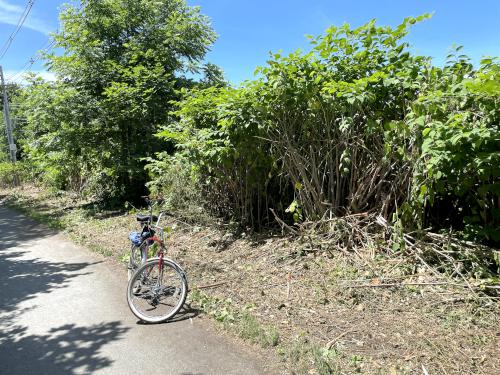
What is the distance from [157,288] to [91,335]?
34.5 inches

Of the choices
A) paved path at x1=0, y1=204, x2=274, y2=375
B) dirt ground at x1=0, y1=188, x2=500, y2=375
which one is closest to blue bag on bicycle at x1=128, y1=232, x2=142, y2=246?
paved path at x1=0, y1=204, x2=274, y2=375

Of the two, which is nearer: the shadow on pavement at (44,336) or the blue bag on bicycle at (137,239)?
the shadow on pavement at (44,336)

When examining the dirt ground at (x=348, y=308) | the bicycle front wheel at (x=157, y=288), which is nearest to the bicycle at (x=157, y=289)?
the bicycle front wheel at (x=157, y=288)

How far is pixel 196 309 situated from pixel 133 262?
1.33m

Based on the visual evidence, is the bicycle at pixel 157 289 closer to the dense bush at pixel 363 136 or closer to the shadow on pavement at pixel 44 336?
the shadow on pavement at pixel 44 336

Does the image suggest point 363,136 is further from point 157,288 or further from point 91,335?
point 91,335

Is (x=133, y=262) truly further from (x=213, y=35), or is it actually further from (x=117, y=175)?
(x=213, y=35)

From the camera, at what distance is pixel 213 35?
13.7 metres

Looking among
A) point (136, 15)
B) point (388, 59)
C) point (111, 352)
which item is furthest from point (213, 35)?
point (111, 352)

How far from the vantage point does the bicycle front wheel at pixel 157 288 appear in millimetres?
4773

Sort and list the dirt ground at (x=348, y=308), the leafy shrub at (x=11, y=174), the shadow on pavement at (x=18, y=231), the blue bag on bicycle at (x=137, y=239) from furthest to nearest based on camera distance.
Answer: the leafy shrub at (x=11, y=174) → the shadow on pavement at (x=18, y=231) → the blue bag on bicycle at (x=137, y=239) → the dirt ground at (x=348, y=308)

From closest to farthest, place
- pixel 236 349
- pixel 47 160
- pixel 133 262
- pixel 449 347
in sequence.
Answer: pixel 449 347 < pixel 236 349 < pixel 133 262 < pixel 47 160

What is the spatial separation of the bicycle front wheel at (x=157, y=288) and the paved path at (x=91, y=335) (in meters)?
0.20

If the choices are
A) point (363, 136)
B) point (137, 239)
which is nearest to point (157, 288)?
point (137, 239)
